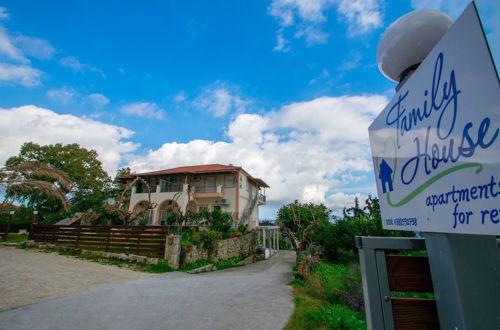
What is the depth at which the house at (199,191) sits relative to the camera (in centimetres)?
2155

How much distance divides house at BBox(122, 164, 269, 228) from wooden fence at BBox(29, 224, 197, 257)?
7462 mm

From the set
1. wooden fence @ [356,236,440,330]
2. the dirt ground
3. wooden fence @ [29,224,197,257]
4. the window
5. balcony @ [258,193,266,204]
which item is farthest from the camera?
balcony @ [258,193,266,204]

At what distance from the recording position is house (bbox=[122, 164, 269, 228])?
2155 cm

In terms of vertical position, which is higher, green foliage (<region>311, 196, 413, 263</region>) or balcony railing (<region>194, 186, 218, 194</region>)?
balcony railing (<region>194, 186, 218, 194</region>)

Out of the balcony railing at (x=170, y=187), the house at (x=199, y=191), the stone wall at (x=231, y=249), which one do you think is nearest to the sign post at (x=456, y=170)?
the stone wall at (x=231, y=249)

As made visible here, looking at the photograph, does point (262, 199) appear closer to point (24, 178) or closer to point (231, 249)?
point (231, 249)

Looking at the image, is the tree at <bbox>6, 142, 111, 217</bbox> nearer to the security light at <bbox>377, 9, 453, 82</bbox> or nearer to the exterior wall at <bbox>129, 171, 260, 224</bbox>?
the exterior wall at <bbox>129, 171, 260, 224</bbox>

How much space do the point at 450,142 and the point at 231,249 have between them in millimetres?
17379

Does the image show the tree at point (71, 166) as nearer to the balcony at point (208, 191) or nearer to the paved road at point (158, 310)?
the balcony at point (208, 191)

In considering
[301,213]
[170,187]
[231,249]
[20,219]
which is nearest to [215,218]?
[231,249]

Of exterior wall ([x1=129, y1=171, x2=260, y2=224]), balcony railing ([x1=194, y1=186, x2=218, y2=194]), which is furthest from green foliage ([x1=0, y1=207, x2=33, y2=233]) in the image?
balcony railing ([x1=194, y1=186, x2=218, y2=194])

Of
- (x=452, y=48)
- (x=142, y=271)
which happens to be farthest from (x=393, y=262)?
(x=142, y=271)

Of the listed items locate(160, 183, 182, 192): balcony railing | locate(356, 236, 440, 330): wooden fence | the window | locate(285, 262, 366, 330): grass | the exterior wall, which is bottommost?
locate(285, 262, 366, 330): grass

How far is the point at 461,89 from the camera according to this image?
Answer: 2.78 feet
